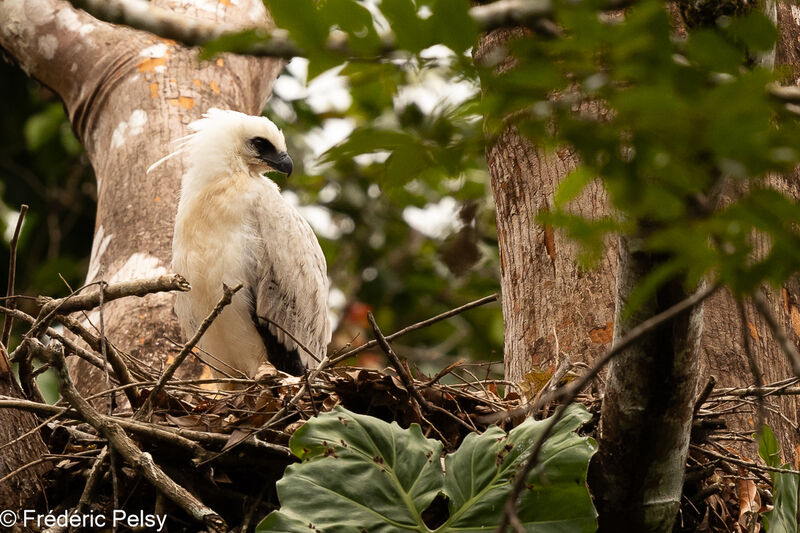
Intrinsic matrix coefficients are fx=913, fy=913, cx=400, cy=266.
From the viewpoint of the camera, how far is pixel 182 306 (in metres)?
5.17

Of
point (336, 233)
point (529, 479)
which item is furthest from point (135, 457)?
point (336, 233)

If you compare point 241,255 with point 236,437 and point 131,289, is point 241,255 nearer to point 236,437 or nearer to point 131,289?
point 131,289

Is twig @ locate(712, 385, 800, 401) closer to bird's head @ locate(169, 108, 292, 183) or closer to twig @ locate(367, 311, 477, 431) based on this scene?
twig @ locate(367, 311, 477, 431)

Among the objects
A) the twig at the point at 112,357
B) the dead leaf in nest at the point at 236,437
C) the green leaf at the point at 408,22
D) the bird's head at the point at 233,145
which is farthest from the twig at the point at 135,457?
the bird's head at the point at 233,145

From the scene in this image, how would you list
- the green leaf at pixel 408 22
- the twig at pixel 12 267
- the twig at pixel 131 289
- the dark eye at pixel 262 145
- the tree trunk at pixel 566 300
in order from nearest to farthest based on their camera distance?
the green leaf at pixel 408 22 → the twig at pixel 131 289 → the twig at pixel 12 267 → the tree trunk at pixel 566 300 → the dark eye at pixel 262 145

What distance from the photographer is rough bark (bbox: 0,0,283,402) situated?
5.23 metres

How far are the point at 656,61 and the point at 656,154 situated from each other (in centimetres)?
15

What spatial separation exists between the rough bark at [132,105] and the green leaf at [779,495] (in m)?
3.05

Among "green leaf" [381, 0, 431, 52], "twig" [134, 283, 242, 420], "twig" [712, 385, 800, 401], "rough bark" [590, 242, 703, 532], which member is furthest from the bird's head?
"green leaf" [381, 0, 431, 52]

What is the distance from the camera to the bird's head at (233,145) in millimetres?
5391

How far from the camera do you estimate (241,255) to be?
5137 millimetres

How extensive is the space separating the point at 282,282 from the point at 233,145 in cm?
91

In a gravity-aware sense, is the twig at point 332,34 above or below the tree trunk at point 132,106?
above

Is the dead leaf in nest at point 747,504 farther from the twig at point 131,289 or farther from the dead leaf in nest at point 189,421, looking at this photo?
the twig at point 131,289
